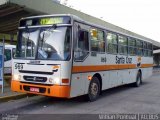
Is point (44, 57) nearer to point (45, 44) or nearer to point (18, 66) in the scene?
point (45, 44)

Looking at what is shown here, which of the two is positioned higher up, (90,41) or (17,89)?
(90,41)

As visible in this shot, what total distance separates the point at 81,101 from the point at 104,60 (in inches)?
78.0

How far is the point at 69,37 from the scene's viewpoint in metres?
9.47

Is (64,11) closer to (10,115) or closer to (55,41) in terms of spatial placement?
(55,41)

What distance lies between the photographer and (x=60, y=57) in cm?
931

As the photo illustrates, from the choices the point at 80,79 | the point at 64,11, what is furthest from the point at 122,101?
the point at 64,11

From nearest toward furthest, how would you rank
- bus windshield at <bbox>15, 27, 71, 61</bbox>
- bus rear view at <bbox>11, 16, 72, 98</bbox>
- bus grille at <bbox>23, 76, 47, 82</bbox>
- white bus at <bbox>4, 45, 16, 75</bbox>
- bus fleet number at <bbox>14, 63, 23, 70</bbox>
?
1. bus rear view at <bbox>11, 16, 72, 98</bbox>
2. bus windshield at <bbox>15, 27, 71, 61</bbox>
3. bus grille at <bbox>23, 76, 47, 82</bbox>
4. bus fleet number at <bbox>14, 63, 23, 70</bbox>
5. white bus at <bbox>4, 45, 16, 75</bbox>

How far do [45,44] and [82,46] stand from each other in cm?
131

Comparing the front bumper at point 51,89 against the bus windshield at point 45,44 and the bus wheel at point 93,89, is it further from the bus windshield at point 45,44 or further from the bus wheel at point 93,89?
the bus wheel at point 93,89

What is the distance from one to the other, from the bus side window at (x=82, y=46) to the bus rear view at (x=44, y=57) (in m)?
0.52

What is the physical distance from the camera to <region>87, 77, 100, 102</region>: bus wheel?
35.4 ft

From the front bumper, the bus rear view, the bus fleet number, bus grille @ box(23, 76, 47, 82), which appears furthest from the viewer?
the bus fleet number

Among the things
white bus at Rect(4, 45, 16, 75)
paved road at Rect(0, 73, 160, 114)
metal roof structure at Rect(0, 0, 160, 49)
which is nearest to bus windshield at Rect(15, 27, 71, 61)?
paved road at Rect(0, 73, 160, 114)

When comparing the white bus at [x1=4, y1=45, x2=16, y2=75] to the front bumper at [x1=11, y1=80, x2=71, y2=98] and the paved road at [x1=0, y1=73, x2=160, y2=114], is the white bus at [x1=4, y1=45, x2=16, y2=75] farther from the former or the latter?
the front bumper at [x1=11, y1=80, x2=71, y2=98]
